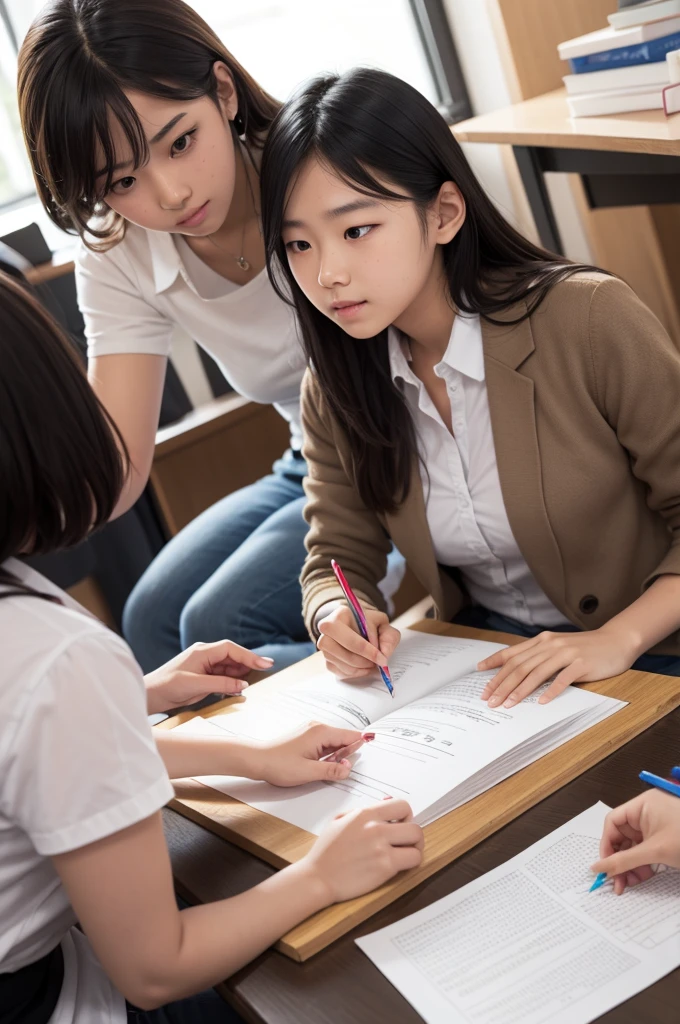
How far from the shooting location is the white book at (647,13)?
164 cm

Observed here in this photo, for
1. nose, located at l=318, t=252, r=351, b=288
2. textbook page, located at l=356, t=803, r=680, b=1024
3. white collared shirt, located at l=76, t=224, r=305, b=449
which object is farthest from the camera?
white collared shirt, located at l=76, t=224, r=305, b=449

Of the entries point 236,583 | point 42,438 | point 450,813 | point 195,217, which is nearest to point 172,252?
point 195,217

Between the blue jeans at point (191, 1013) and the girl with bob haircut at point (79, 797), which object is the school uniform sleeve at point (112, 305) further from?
the blue jeans at point (191, 1013)

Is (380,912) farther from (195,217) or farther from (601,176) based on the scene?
(601,176)

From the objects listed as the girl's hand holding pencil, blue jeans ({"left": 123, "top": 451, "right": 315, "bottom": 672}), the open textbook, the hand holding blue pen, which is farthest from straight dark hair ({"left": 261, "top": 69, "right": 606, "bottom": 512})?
the hand holding blue pen

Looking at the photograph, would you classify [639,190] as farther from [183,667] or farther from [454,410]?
[183,667]

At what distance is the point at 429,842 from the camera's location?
0.86 meters

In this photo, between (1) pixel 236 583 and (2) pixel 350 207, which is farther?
(1) pixel 236 583

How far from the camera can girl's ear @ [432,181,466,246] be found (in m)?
1.26

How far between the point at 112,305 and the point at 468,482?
30.4 inches

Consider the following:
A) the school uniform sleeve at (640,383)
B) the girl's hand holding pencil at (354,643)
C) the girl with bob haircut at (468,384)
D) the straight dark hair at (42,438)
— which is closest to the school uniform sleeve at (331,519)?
the girl with bob haircut at (468,384)

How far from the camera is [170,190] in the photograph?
58.0 inches

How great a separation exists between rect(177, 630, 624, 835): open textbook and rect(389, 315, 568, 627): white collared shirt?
→ 0.19m

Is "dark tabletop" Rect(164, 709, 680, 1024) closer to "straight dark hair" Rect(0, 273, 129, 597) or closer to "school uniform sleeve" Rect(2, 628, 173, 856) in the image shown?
"school uniform sleeve" Rect(2, 628, 173, 856)
